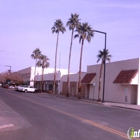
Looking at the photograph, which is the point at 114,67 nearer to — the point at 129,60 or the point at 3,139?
the point at 129,60

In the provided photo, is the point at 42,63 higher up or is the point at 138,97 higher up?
the point at 42,63

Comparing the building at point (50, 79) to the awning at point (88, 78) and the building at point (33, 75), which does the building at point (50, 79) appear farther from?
the awning at point (88, 78)

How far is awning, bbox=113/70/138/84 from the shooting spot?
3772 centimetres

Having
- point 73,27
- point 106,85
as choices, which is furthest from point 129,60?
point 73,27

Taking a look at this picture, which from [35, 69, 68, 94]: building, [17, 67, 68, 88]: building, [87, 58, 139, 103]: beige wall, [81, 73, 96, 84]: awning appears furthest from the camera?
[17, 67, 68, 88]: building

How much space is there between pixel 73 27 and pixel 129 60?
849 inches

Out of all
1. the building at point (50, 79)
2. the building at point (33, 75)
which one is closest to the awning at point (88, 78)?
the building at point (50, 79)

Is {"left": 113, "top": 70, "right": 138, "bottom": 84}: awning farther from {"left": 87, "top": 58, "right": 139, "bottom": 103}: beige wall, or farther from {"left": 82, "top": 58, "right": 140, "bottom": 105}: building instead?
{"left": 87, "top": 58, "right": 139, "bottom": 103}: beige wall

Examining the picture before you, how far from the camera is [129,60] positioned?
40.3 metres

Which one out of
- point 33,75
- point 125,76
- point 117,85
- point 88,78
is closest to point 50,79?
point 33,75

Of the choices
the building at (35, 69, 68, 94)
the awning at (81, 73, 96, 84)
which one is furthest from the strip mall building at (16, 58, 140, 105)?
the building at (35, 69, 68, 94)

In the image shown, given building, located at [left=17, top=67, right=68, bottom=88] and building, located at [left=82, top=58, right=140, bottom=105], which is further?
building, located at [left=17, top=67, right=68, bottom=88]

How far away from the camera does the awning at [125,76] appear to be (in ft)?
124

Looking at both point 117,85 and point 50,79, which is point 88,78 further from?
point 50,79
